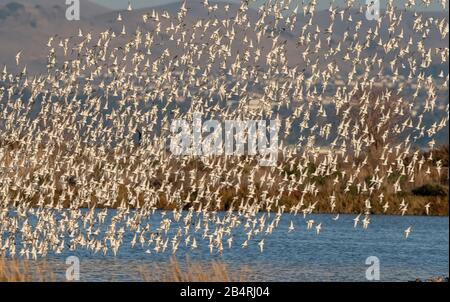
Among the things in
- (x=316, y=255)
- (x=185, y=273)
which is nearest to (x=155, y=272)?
(x=185, y=273)

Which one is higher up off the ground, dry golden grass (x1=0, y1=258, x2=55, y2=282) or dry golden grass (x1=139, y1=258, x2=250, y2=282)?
dry golden grass (x1=0, y1=258, x2=55, y2=282)

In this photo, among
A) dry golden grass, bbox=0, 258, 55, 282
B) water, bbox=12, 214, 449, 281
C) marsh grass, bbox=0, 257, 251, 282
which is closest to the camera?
dry golden grass, bbox=0, 258, 55, 282

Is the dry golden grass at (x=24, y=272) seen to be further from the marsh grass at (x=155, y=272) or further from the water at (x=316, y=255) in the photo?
the water at (x=316, y=255)

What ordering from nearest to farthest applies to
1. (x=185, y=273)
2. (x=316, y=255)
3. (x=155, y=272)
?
1. (x=185, y=273)
2. (x=155, y=272)
3. (x=316, y=255)

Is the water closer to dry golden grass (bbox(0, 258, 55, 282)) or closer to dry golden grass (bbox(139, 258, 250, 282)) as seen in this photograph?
dry golden grass (bbox(139, 258, 250, 282))

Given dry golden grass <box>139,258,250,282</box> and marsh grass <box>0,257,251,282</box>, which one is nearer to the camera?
marsh grass <box>0,257,251,282</box>

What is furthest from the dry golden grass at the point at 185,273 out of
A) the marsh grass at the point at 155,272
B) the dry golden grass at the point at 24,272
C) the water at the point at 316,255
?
the dry golden grass at the point at 24,272

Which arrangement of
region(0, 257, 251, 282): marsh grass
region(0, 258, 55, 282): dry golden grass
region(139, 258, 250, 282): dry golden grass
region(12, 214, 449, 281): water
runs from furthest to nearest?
region(12, 214, 449, 281): water, region(139, 258, 250, 282): dry golden grass, region(0, 257, 251, 282): marsh grass, region(0, 258, 55, 282): dry golden grass

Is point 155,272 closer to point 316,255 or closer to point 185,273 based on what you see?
point 185,273

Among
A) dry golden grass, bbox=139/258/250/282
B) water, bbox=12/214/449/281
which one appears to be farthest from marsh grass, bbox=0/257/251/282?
water, bbox=12/214/449/281
